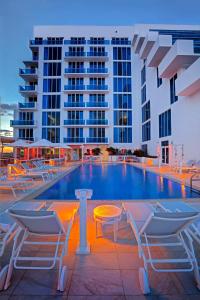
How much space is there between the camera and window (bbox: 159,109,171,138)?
17484mm

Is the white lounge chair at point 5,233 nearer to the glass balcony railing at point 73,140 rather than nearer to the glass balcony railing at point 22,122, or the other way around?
the glass balcony railing at point 73,140

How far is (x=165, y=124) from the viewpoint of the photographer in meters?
18.4

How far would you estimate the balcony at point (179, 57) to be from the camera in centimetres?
1349

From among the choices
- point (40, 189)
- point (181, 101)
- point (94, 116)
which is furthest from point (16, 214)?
point (94, 116)

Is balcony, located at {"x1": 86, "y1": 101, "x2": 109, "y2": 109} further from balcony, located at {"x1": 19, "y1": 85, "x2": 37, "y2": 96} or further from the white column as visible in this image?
the white column

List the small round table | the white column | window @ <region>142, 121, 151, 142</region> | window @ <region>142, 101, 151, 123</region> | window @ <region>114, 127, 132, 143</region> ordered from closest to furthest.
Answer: the white column → the small round table → window @ <region>142, 121, 151, 142</region> → window @ <region>142, 101, 151, 123</region> → window @ <region>114, 127, 132, 143</region>

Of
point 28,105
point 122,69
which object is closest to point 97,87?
point 122,69

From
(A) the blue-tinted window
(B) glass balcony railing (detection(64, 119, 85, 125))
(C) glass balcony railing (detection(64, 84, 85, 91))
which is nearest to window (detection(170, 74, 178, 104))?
(A) the blue-tinted window

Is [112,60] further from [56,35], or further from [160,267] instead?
[160,267]

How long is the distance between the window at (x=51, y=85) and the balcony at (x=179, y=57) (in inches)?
656

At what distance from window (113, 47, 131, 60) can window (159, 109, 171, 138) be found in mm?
13924

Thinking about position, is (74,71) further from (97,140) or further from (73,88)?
(97,140)

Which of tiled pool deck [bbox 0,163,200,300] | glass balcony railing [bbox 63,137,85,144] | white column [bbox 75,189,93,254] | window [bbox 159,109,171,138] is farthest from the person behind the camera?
glass balcony railing [bbox 63,137,85,144]

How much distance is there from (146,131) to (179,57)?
12.0m
